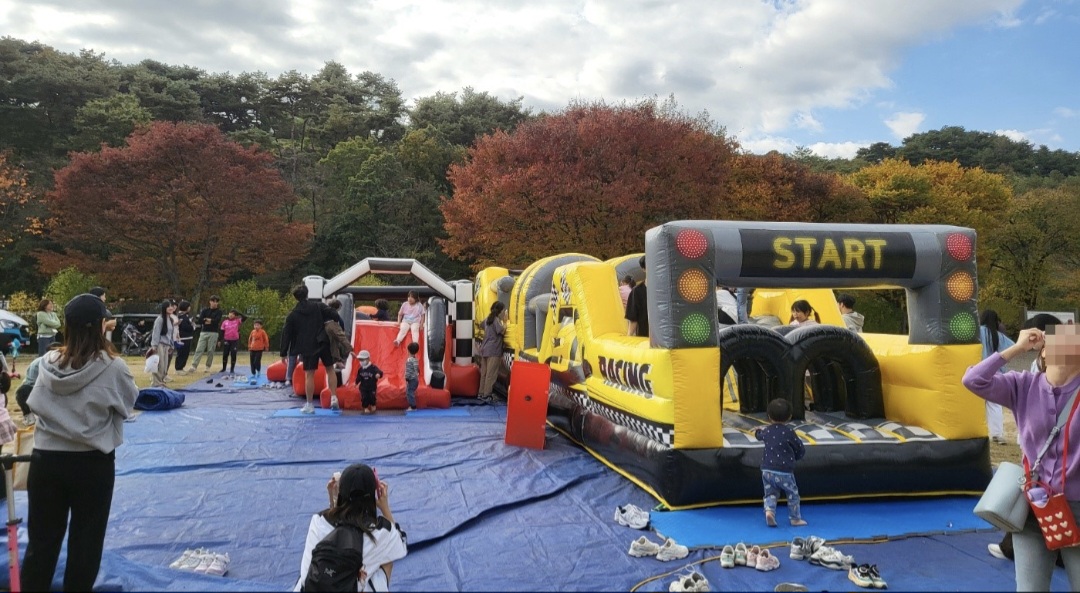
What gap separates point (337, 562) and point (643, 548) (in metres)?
1.75

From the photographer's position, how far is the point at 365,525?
259cm

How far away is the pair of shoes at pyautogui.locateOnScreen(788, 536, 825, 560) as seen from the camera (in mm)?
3531

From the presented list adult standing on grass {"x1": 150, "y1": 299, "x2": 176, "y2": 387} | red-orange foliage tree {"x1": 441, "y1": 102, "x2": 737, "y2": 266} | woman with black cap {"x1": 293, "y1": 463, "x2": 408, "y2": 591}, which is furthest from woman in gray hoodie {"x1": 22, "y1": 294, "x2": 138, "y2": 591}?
red-orange foliage tree {"x1": 441, "y1": 102, "x2": 737, "y2": 266}

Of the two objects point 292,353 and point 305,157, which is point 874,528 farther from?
point 305,157

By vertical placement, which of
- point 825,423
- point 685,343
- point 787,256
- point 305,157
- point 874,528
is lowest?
point 874,528

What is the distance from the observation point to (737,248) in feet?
15.4

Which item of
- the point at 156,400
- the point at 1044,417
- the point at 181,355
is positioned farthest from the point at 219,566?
the point at 181,355

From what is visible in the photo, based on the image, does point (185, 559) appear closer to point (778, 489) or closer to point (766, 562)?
point (766, 562)

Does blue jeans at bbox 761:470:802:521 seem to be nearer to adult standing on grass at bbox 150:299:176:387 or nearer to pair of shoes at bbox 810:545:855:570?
pair of shoes at bbox 810:545:855:570

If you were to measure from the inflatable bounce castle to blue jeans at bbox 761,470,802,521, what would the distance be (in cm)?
29

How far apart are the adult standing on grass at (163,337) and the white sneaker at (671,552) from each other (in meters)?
8.68

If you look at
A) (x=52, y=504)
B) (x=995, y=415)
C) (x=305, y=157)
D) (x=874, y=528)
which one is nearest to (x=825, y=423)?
(x=874, y=528)

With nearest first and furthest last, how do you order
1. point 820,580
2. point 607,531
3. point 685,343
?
point 820,580 → point 607,531 → point 685,343

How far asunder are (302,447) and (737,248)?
4.21 metres
